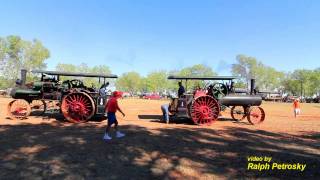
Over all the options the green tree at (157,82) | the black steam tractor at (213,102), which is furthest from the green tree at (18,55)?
the black steam tractor at (213,102)

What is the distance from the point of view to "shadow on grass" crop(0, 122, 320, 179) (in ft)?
26.5

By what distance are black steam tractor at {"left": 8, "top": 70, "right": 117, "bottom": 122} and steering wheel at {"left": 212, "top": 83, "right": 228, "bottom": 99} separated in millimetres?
5170

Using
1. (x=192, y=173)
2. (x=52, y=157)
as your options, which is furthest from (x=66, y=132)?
(x=192, y=173)

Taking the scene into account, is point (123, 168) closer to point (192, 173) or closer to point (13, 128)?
point (192, 173)

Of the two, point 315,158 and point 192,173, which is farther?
point 315,158

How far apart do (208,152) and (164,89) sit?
109m

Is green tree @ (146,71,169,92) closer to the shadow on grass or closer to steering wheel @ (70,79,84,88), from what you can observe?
steering wheel @ (70,79,84,88)

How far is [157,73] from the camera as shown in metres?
120

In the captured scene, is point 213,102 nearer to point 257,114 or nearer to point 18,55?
point 257,114

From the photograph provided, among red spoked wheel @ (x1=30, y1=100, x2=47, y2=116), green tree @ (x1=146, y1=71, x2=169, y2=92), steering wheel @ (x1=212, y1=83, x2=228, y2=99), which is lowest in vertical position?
red spoked wheel @ (x1=30, y1=100, x2=47, y2=116)

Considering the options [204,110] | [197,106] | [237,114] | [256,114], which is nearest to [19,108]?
[197,106]

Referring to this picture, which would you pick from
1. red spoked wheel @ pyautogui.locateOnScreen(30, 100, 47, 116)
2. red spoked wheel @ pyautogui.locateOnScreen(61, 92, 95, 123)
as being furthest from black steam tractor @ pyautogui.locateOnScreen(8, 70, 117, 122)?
red spoked wheel @ pyautogui.locateOnScreen(30, 100, 47, 116)

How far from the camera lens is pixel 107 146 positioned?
1061 cm

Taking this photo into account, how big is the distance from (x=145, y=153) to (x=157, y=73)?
111m
